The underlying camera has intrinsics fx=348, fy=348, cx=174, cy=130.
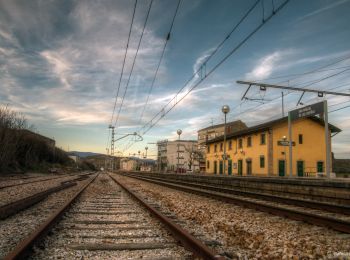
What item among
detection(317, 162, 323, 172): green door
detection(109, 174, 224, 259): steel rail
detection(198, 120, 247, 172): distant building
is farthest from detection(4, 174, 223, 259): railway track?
detection(198, 120, 247, 172): distant building

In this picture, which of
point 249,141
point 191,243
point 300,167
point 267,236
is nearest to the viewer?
point 191,243

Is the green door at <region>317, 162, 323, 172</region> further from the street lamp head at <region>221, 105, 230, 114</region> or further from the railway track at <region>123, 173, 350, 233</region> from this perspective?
the railway track at <region>123, 173, 350, 233</region>

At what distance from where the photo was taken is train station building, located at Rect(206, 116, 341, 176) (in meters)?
41.7

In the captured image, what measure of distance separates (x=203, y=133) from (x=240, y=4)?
93711 millimetres

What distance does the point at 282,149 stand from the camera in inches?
1655

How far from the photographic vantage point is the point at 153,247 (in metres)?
5.55

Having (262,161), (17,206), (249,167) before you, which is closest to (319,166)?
(262,161)

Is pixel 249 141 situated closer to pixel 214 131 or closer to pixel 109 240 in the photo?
pixel 109 240

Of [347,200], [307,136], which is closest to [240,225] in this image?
[347,200]

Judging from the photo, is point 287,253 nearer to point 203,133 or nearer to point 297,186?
point 297,186

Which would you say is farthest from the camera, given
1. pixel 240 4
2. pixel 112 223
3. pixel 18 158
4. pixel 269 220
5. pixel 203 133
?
pixel 203 133

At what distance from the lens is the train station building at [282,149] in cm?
4166

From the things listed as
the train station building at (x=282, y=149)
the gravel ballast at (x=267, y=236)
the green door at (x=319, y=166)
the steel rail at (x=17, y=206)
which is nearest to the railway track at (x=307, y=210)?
the gravel ballast at (x=267, y=236)

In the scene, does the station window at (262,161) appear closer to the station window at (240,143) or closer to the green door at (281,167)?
the green door at (281,167)
